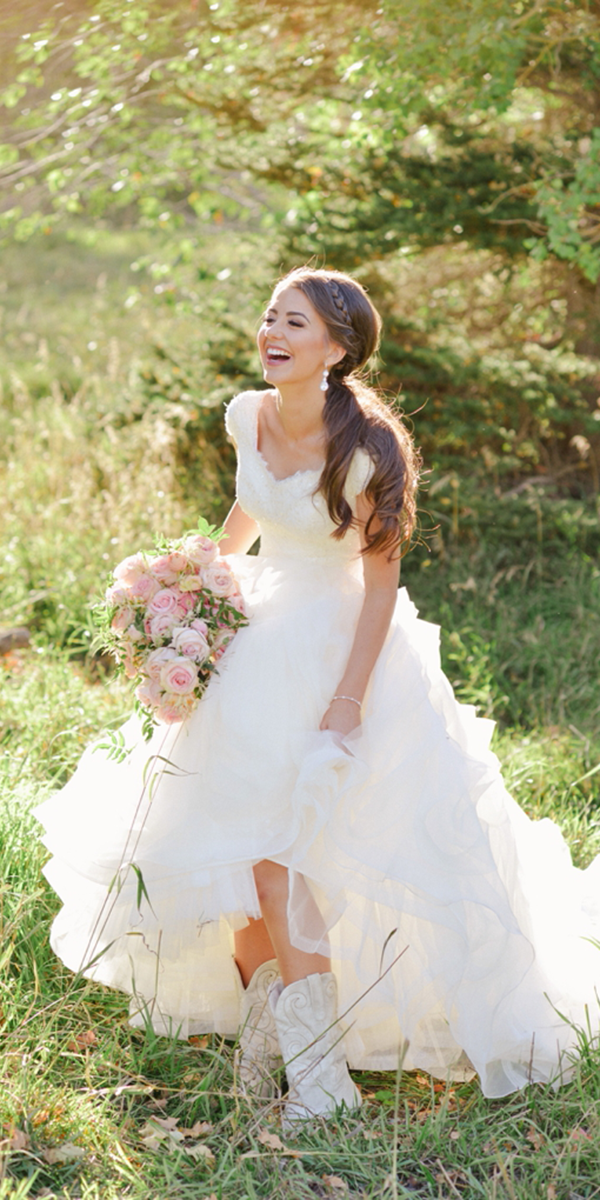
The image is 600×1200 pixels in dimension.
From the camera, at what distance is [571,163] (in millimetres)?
5258

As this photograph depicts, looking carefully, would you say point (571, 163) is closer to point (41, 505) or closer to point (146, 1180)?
point (41, 505)

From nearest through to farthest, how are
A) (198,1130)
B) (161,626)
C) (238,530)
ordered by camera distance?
(198,1130)
(161,626)
(238,530)

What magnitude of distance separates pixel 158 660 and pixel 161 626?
0.08 m

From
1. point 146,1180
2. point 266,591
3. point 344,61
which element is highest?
point 344,61

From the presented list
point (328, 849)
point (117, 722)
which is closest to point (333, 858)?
point (328, 849)

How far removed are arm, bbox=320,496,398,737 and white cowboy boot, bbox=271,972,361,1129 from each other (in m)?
0.58

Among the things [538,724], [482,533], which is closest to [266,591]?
[538,724]

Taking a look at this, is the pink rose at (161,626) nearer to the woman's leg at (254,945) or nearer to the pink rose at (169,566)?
the pink rose at (169,566)

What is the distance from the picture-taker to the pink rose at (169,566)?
94.3 inches

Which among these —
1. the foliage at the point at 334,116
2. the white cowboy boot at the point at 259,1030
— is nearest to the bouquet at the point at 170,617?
the white cowboy boot at the point at 259,1030

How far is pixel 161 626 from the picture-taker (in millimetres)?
2320

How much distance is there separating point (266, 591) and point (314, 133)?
4353mm

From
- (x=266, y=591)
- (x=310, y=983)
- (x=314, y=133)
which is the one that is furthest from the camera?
(x=314, y=133)

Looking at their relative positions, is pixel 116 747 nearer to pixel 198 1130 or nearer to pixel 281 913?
pixel 281 913
